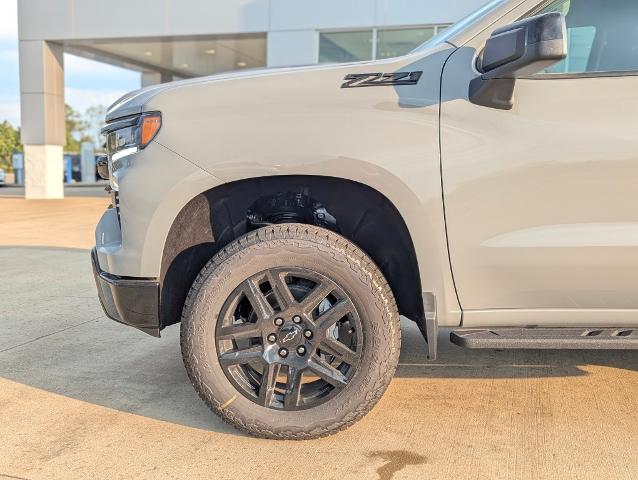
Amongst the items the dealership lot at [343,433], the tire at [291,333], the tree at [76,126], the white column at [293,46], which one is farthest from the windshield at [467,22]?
the tree at [76,126]

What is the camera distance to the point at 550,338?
2.63 m

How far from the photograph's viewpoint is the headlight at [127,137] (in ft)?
9.10

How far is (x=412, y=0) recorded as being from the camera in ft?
50.9

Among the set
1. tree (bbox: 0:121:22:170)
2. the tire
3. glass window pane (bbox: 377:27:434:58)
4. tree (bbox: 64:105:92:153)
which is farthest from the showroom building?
tree (bbox: 64:105:92:153)

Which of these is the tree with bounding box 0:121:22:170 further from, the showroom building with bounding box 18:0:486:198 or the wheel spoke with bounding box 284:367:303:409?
the wheel spoke with bounding box 284:367:303:409

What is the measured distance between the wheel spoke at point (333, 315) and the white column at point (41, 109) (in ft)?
60.2

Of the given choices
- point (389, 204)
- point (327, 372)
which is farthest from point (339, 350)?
point (389, 204)

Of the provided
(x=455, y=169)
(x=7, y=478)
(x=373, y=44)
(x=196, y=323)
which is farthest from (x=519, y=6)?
(x=373, y=44)

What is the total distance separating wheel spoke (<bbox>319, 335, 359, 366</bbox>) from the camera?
2711mm

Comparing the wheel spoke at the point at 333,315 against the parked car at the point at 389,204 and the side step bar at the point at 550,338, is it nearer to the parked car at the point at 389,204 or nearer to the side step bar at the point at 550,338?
the parked car at the point at 389,204

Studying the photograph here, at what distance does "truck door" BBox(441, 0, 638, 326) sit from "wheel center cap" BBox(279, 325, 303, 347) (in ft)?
2.23

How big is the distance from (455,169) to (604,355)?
2093 millimetres

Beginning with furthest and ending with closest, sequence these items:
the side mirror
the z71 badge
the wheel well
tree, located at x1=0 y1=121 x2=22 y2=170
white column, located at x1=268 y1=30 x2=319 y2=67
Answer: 1. tree, located at x1=0 y1=121 x2=22 y2=170
2. white column, located at x1=268 y1=30 x2=319 y2=67
3. the wheel well
4. the z71 badge
5. the side mirror

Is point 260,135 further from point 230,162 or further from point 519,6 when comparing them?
point 519,6
